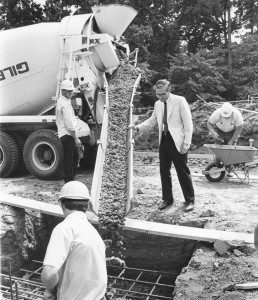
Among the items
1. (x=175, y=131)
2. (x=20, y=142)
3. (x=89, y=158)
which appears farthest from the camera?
(x=89, y=158)

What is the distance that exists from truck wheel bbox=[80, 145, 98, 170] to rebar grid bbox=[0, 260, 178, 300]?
10.9ft

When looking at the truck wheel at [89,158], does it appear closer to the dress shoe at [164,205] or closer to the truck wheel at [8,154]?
the truck wheel at [8,154]

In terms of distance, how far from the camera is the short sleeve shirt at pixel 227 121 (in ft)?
24.9

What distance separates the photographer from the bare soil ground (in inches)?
164

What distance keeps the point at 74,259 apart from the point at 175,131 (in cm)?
362

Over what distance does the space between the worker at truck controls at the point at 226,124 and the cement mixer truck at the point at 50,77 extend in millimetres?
2099

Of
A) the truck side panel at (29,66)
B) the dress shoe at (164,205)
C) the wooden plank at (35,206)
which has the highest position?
the truck side panel at (29,66)

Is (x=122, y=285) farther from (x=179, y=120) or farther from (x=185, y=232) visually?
(x=179, y=120)

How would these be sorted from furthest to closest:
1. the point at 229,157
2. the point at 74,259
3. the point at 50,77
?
the point at 50,77 → the point at 229,157 → the point at 74,259

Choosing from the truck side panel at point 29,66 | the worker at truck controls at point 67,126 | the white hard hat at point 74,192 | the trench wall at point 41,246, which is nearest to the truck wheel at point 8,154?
the truck side panel at point 29,66

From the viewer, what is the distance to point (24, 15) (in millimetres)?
19234

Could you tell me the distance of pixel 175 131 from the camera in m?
5.74

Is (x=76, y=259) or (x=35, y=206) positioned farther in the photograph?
(x=35, y=206)

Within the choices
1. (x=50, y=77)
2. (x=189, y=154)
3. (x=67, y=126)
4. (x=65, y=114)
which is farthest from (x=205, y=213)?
(x=189, y=154)
